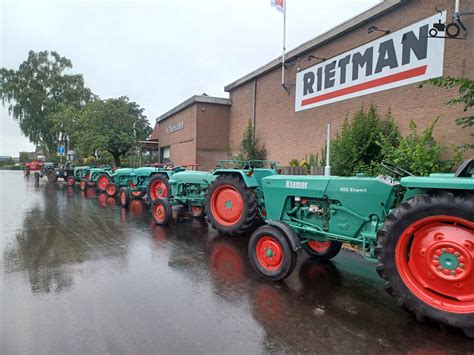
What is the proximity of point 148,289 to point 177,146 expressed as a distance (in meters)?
18.2

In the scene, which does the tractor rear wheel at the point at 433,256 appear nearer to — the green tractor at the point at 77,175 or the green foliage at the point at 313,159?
the green foliage at the point at 313,159

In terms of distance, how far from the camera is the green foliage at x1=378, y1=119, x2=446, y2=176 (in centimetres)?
645

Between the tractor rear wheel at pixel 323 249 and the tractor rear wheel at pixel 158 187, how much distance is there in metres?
5.40

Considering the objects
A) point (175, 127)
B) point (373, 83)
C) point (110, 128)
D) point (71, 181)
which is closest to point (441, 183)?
point (373, 83)

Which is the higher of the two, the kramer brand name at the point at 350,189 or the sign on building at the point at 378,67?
the sign on building at the point at 378,67

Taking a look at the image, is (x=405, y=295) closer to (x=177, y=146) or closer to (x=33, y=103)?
(x=177, y=146)

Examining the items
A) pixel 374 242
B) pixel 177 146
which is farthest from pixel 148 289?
pixel 177 146

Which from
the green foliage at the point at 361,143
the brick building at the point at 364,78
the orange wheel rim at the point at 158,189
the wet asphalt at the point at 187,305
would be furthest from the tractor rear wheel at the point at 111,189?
the green foliage at the point at 361,143

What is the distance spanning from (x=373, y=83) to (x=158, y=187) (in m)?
7.31

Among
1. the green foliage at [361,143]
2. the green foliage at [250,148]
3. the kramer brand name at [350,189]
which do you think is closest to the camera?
the kramer brand name at [350,189]

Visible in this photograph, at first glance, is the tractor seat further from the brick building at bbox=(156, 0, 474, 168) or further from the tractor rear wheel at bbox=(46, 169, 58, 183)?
the tractor rear wheel at bbox=(46, 169, 58, 183)

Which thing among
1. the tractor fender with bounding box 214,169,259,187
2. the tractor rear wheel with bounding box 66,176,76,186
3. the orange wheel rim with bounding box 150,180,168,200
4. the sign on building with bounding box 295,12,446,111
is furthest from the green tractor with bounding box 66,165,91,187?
the tractor fender with bounding box 214,169,259,187

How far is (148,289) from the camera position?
3.45 metres

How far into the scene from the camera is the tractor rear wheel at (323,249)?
175 inches
